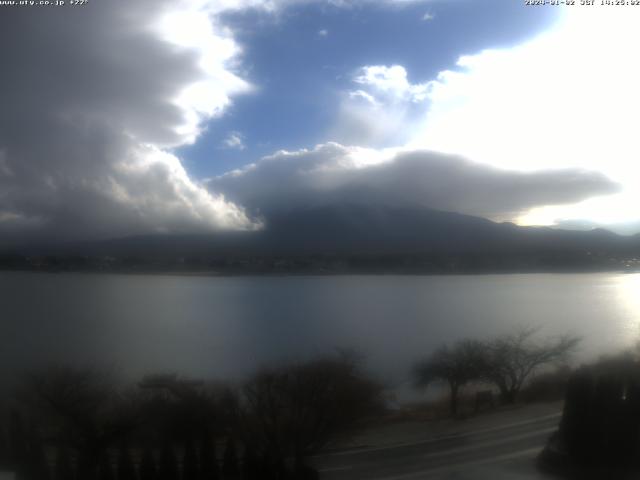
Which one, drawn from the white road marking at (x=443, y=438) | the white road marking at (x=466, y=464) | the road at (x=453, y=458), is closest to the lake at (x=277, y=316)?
the white road marking at (x=443, y=438)

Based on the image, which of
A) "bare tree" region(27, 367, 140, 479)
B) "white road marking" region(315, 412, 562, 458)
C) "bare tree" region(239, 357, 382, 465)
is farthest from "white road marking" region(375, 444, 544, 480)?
"bare tree" region(27, 367, 140, 479)

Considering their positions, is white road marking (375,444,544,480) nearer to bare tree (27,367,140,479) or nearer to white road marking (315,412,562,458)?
white road marking (315,412,562,458)

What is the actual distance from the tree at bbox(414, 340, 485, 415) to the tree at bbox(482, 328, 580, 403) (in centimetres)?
19

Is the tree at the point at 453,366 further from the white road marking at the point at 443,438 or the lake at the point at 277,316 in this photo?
the white road marking at the point at 443,438

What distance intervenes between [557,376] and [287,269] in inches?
Result: 201

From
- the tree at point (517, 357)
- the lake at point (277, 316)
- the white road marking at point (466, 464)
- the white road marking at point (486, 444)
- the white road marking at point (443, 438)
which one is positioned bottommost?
the white road marking at point (466, 464)

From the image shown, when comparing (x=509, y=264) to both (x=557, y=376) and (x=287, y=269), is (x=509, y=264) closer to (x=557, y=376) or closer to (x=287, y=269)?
(x=557, y=376)

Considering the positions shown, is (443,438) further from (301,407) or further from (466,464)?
(301,407)

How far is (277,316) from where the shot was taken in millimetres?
9062

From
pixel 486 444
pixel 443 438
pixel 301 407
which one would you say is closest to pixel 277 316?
pixel 301 407

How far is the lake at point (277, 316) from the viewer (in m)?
7.22

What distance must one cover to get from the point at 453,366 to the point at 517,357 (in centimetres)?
124

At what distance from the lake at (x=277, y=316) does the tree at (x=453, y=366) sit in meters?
0.20

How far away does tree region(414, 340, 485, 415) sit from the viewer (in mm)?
8117
